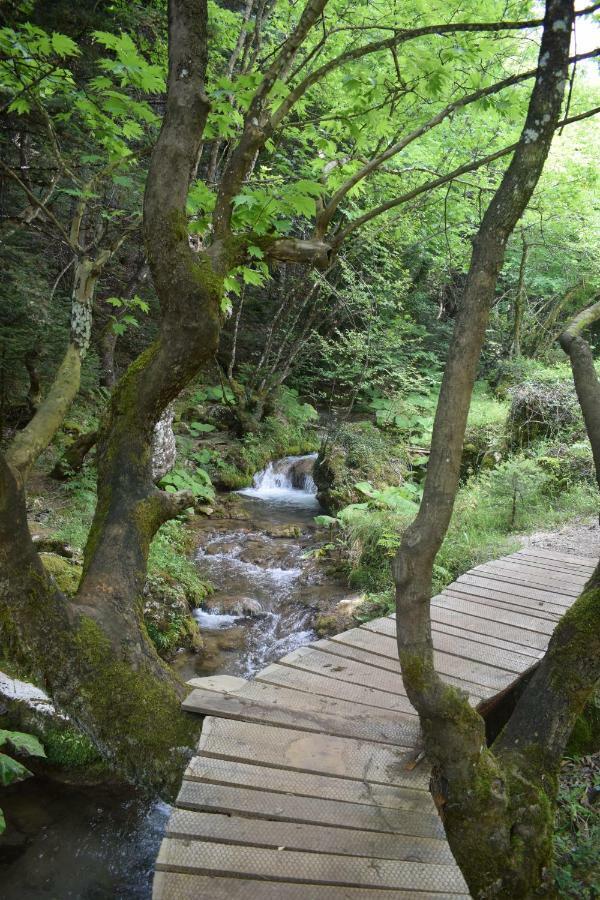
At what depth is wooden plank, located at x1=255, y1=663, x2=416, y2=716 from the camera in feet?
10.9

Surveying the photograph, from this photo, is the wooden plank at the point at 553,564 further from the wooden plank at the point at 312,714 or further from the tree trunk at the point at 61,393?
the tree trunk at the point at 61,393

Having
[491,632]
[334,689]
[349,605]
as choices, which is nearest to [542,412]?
[349,605]

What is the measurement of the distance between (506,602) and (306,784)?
320cm

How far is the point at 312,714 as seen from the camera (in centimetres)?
314

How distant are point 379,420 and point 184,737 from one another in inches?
533

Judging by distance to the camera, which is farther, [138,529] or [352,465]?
[352,465]

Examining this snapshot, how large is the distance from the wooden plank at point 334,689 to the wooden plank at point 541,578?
2591 millimetres

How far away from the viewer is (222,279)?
3.17 metres

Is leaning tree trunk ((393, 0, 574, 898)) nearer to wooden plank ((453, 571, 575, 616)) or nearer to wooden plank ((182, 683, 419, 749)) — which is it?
wooden plank ((182, 683, 419, 749))

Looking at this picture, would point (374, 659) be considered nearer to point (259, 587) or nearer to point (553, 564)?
point (553, 564)

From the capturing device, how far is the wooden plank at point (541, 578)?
5478 mm

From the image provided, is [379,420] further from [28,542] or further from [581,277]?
[28,542]

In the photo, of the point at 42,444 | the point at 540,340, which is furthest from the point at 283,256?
the point at 540,340

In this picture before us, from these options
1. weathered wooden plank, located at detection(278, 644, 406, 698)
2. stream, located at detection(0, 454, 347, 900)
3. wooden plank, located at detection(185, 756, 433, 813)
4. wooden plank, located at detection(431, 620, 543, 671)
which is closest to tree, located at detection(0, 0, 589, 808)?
wooden plank, located at detection(185, 756, 433, 813)
